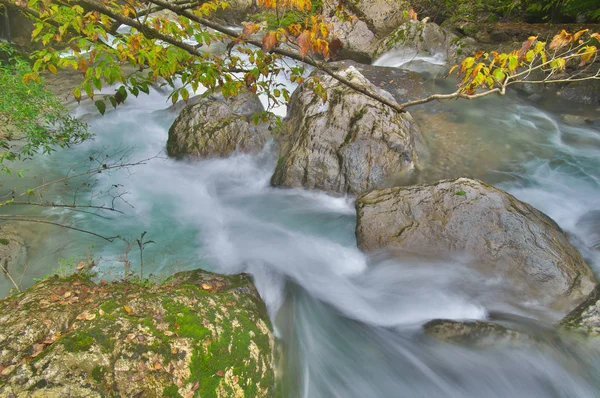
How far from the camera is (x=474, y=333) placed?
4.05 m

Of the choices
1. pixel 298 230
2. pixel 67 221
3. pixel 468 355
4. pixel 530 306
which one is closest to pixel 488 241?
pixel 530 306

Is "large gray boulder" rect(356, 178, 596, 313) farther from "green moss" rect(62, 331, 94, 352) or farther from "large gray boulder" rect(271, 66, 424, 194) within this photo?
"green moss" rect(62, 331, 94, 352)

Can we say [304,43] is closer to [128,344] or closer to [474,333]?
[128,344]

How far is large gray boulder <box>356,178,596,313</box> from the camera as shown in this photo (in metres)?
4.30

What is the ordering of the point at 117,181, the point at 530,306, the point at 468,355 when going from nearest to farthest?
the point at 468,355
the point at 530,306
the point at 117,181

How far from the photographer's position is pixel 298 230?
612 cm

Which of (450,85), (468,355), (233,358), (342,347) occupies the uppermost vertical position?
(450,85)

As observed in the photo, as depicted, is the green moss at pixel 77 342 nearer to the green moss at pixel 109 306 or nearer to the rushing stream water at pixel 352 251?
the green moss at pixel 109 306

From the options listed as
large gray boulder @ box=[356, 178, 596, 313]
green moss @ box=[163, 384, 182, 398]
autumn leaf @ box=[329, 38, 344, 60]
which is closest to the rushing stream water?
large gray boulder @ box=[356, 178, 596, 313]

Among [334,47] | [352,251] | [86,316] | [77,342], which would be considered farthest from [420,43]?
[77,342]

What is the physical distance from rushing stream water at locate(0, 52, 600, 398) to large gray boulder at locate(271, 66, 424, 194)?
395 millimetres

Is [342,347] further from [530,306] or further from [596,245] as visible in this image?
[596,245]

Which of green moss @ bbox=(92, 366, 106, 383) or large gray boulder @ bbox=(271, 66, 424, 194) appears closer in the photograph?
green moss @ bbox=(92, 366, 106, 383)

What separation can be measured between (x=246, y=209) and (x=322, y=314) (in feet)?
8.97
